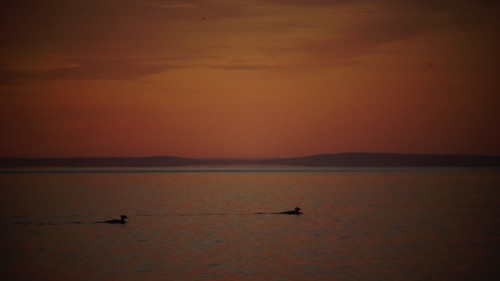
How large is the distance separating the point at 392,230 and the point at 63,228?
2254 centimetres

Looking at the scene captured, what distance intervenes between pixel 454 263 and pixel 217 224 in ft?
68.8

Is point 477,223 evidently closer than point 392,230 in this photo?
No

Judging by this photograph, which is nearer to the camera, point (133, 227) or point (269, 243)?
point (269, 243)

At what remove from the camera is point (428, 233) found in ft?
141

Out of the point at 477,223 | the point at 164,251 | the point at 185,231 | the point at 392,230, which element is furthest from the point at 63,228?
the point at 477,223

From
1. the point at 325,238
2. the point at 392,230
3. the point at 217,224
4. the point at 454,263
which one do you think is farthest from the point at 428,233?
the point at 217,224

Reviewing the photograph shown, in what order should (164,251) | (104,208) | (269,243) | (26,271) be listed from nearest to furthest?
(26,271)
(164,251)
(269,243)
(104,208)

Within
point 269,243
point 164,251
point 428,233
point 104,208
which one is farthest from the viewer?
point 104,208

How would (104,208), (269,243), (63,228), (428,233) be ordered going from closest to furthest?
(269,243) < (428,233) < (63,228) < (104,208)

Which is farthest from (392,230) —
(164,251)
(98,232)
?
(98,232)

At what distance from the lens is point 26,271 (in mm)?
30562

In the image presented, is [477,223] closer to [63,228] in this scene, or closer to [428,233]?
[428,233]

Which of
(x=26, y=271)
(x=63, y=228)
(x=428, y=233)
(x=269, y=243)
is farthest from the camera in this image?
(x=63, y=228)

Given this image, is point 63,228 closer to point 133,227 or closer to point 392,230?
point 133,227
